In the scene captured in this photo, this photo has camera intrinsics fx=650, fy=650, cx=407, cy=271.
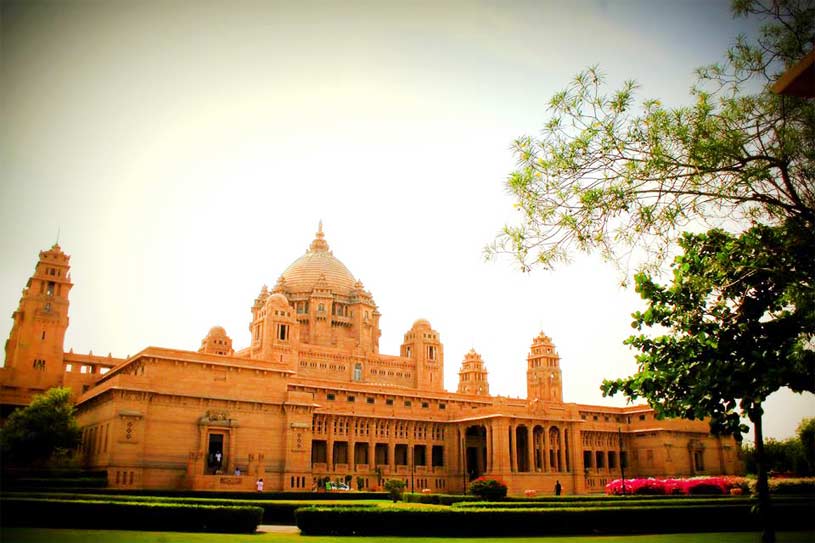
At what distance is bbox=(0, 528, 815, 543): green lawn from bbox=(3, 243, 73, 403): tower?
46.9 metres

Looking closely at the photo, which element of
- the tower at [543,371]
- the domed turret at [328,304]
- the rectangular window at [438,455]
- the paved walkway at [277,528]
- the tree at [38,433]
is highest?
the domed turret at [328,304]

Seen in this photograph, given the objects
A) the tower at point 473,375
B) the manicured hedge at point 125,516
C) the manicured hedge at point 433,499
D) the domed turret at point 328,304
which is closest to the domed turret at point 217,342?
the domed turret at point 328,304

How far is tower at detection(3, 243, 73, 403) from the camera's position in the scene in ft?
195

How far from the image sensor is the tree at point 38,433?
148 ft

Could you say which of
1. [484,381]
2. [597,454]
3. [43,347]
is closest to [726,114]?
[43,347]

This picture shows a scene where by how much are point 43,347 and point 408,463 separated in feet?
120

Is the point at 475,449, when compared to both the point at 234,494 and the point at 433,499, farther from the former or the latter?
the point at 234,494

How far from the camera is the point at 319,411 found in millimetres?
61219

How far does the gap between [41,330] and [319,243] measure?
143 feet

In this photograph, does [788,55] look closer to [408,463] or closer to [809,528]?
[809,528]

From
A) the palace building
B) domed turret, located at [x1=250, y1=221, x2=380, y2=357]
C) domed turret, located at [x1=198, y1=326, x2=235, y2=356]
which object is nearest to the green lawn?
the palace building

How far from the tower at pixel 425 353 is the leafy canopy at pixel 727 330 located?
6696 centimetres

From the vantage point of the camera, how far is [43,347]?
6081cm

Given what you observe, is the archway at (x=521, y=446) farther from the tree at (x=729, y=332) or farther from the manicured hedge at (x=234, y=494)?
the tree at (x=729, y=332)
